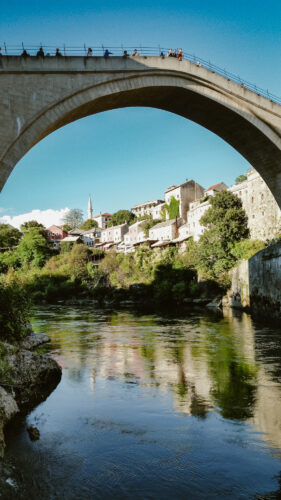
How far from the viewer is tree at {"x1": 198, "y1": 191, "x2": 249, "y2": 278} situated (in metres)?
28.7

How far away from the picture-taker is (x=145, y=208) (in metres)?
78.2

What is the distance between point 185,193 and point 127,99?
1619 inches

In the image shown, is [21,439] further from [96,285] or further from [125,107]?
[96,285]

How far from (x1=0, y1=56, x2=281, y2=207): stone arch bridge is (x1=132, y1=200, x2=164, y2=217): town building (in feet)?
197

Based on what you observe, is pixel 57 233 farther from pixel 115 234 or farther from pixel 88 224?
pixel 115 234

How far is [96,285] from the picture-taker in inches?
1490

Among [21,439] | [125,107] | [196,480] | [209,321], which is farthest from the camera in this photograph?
[209,321]

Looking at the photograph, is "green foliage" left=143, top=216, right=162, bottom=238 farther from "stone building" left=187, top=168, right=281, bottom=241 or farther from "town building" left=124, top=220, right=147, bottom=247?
"stone building" left=187, top=168, right=281, bottom=241

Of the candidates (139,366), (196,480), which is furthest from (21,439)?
(139,366)

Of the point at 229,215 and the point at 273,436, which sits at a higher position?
the point at 229,215

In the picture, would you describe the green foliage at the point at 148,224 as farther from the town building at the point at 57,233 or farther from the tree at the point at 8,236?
the town building at the point at 57,233

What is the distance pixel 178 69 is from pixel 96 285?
27.5 m

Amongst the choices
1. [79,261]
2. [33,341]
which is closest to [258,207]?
[79,261]

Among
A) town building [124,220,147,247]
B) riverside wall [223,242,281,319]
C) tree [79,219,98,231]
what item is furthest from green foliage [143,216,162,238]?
riverside wall [223,242,281,319]
